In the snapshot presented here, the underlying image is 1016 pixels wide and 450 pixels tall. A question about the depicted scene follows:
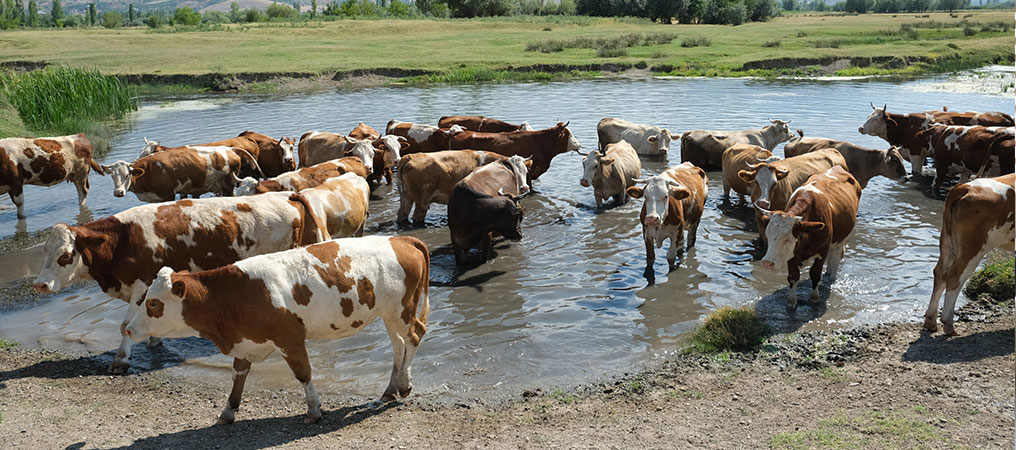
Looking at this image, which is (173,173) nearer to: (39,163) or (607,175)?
(39,163)

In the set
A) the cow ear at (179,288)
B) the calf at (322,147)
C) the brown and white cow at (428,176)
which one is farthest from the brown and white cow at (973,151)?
the cow ear at (179,288)

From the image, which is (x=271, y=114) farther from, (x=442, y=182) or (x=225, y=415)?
(x=225, y=415)

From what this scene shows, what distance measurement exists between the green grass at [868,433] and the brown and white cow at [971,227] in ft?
8.95

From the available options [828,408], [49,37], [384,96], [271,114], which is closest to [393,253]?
[828,408]

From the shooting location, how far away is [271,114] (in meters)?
30.0

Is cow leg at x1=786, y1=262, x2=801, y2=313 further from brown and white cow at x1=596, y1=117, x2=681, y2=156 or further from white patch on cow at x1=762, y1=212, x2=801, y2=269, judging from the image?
brown and white cow at x1=596, y1=117, x2=681, y2=156

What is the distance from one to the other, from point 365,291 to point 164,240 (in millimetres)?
3327

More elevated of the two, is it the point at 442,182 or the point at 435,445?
the point at 442,182

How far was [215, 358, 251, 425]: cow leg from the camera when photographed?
7438mm

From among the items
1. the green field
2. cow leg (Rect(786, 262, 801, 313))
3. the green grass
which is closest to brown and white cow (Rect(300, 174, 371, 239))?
cow leg (Rect(786, 262, 801, 313))

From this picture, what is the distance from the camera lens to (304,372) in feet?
24.1

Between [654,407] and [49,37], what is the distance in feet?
215

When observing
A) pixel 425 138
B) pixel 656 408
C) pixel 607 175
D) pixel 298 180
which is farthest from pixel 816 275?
pixel 425 138

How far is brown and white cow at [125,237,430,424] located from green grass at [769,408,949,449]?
3749 mm
